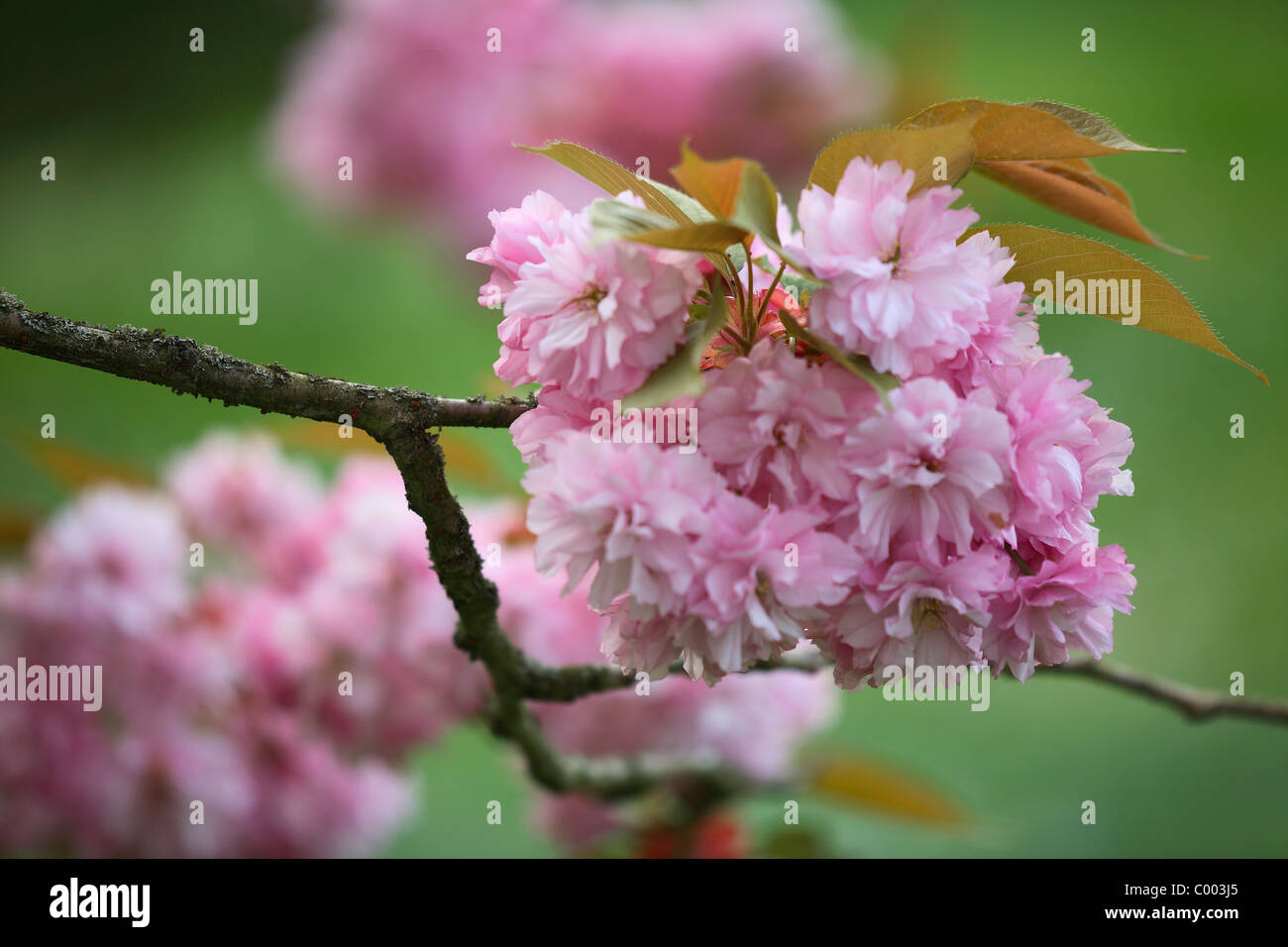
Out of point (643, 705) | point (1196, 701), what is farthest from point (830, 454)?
point (643, 705)

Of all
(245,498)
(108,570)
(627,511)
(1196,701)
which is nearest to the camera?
(627,511)

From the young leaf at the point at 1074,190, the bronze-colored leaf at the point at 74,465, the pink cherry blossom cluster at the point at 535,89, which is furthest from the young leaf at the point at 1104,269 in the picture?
the pink cherry blossom cluster at the point at 535,89

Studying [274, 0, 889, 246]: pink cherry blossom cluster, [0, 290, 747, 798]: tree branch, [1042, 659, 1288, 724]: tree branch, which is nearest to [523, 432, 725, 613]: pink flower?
[0, 290, 747, 798]: tree branch

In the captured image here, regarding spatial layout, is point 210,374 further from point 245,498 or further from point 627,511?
point 245,498

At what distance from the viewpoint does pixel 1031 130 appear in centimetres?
33

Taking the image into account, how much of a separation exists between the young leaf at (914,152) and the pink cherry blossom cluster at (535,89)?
3.25ft

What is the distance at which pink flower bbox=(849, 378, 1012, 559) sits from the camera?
274 millimetres

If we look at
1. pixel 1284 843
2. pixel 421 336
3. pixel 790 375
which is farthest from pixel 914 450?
pixel 421 336

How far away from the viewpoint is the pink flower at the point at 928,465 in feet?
0.90

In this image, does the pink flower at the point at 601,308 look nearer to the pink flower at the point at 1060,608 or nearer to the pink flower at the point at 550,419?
the pink flower at the point at 550,419

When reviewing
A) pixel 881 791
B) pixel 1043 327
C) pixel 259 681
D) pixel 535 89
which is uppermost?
pixel 535 89

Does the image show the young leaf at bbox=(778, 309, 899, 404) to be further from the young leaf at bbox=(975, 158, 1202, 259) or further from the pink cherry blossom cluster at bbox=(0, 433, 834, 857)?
the pink cherry blossom cluster at bbox=(0, 433, 834, 857)

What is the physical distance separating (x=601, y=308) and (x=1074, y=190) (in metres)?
0.19

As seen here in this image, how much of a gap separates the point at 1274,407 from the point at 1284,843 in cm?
72
